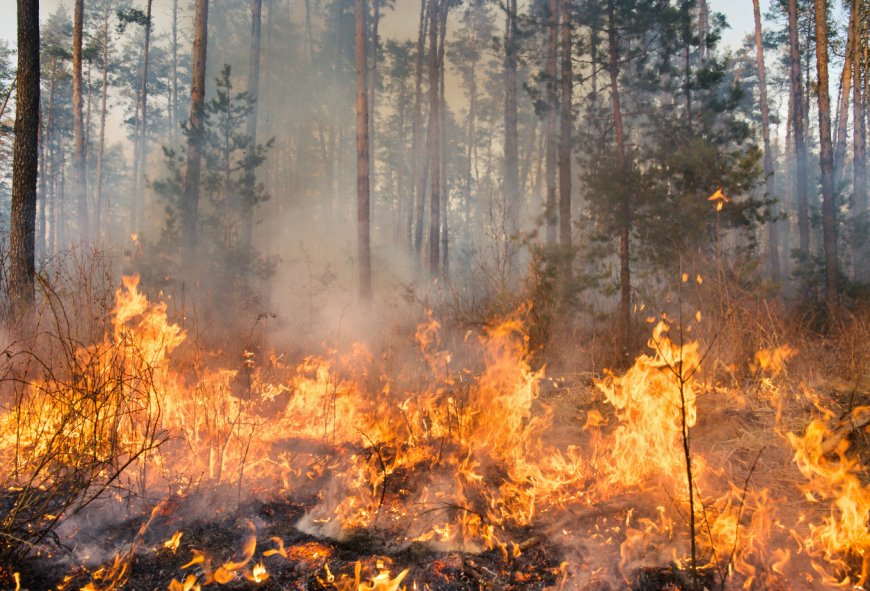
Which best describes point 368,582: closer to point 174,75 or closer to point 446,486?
point 446,486

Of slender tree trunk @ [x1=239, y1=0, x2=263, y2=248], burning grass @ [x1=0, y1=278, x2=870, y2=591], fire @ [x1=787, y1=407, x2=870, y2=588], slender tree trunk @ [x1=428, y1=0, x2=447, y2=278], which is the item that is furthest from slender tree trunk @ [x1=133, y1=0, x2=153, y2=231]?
fire @ [x1=787, y1=407, x2=870, y2=588]

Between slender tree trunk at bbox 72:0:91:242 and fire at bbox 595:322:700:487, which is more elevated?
slender tree trunk at bbox 72:0:91:242

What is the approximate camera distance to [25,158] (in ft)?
24.5

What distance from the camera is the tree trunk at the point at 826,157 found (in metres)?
11.6

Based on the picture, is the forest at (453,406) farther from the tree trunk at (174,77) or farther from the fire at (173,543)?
the tree trunk at (174,77)

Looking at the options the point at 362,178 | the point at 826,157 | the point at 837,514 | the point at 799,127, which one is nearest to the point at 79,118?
the point at 362,178

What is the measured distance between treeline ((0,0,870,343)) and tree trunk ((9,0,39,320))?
0.13 feet

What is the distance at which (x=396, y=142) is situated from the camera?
34.3 metres

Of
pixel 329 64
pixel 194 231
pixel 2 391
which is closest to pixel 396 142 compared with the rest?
pixel 329 64

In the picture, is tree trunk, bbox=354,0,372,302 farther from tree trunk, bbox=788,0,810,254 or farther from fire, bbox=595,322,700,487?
tree trunk, bbox=788,0,810,254

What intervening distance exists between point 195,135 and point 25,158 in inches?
196

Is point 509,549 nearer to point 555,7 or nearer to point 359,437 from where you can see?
point 359,437

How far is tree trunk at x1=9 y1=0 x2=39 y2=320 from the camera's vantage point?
7.26m

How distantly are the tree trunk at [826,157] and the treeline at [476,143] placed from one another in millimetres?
47
